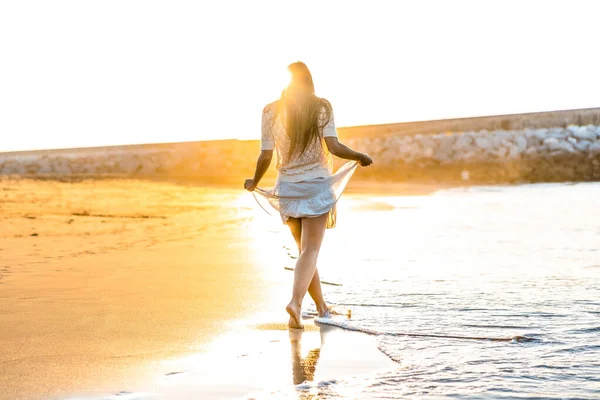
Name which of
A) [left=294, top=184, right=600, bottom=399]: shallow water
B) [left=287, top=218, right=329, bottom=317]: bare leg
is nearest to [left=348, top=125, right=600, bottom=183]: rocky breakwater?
[left=294, top=184, right=600, bottom=399]: shallow water

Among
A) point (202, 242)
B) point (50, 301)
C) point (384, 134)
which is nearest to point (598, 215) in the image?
point (202, 242)

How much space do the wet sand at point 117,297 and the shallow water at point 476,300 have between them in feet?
A: 2.15

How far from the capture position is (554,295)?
5.99 metres

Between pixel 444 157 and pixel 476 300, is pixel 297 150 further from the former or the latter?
pixel 444 157

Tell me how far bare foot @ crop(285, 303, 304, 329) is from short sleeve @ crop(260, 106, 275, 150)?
1.01 metres

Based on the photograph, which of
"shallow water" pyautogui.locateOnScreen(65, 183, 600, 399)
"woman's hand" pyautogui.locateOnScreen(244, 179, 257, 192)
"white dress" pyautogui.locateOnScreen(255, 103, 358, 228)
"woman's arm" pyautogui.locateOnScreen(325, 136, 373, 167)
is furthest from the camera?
"woman's hand" pyautogui.locateOnScreen(244, 179, 257, 192)

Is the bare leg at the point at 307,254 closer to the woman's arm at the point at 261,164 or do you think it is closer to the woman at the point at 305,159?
the woman at the point at 305,159

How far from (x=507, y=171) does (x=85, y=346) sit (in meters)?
26.7

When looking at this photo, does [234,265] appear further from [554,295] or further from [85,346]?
[85,346]

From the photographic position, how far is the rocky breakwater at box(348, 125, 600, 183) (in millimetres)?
29594

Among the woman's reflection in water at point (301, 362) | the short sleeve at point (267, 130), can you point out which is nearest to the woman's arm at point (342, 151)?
the short sleeve at point (267, 130)

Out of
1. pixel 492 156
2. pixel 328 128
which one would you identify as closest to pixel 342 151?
pixel 328 128

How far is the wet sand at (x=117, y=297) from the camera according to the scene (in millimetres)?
4077

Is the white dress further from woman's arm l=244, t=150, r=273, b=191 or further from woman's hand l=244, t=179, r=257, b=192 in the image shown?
woman's hand l=244, t=179, r=257, b=192
